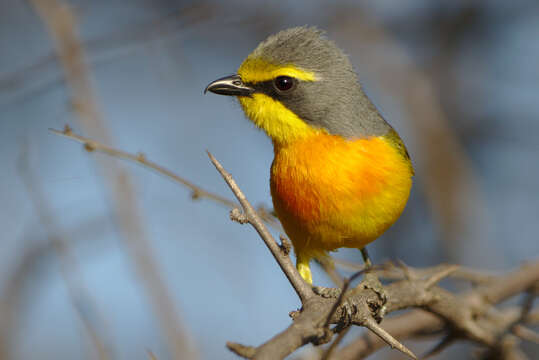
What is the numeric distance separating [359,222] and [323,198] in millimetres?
285

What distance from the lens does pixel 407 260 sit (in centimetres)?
1004

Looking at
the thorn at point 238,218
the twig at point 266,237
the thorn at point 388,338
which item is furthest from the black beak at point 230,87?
the thorn at point 388,338

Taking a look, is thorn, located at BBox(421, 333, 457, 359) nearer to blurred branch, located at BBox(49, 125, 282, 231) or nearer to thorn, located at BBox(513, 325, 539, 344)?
thorn, located at BBox(513, 325, 539, 344)

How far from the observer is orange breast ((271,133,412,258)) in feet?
13.8

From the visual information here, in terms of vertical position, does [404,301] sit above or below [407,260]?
below

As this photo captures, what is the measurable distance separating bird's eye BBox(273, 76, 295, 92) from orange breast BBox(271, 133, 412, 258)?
0.41m

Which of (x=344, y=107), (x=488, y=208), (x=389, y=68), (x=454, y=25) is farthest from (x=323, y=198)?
(x=454, y=25)

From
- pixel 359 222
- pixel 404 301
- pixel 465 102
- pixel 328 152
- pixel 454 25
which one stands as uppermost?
pixel 454 25

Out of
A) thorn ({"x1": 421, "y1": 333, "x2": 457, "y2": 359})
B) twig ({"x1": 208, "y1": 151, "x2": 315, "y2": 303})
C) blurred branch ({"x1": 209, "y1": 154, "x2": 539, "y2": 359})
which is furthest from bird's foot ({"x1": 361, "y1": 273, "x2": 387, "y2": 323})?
twig ({"x1": 208, "y1": 151, "x2": 315, "y2": 303})

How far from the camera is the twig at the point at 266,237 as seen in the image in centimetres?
263

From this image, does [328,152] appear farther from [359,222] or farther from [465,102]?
[465,102]

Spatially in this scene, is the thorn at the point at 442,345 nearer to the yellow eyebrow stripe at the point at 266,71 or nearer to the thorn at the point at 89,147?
the yellow eyebrow stripe at the point at 266,71

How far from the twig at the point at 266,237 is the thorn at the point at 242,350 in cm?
48

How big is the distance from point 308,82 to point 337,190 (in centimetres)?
88
